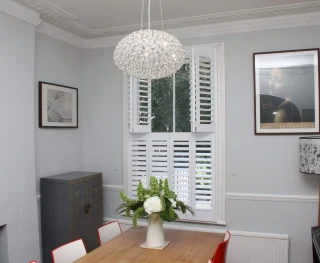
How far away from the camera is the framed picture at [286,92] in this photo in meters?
3.44

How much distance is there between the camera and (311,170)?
3.08 m

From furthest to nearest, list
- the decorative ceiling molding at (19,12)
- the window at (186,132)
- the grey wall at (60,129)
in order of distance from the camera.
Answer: the window at (186,132) → the grey wall at (60,129) → the decorative ceiling molding at (19,12)

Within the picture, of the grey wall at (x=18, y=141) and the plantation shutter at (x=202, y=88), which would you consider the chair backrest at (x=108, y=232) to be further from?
the plantation shutter at (x=202, y=88)

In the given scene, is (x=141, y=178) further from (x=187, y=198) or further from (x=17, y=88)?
(x=17, y=88)

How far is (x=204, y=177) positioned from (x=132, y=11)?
2.03 metres

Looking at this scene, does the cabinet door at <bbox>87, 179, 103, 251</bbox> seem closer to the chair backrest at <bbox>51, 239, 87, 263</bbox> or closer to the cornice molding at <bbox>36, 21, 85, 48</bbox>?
the chair backrest at <bbox>51, 239, 87, 263</bbox>

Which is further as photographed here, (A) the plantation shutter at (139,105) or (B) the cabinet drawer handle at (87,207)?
(A) the plantation shutter at (139,105)

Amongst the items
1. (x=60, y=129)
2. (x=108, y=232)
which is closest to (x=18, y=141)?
(x=60, y=129)

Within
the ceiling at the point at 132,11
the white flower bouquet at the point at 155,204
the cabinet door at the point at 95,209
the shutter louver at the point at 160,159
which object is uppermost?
the ceiling at the point at 132,11

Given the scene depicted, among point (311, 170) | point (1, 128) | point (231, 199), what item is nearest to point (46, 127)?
point (1, 128)

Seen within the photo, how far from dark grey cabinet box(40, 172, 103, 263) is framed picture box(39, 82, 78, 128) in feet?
2.13

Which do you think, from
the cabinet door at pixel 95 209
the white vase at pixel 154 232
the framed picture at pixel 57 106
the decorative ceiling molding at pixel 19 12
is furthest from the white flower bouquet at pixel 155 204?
the decorative ceiling molding at pixel 19 12

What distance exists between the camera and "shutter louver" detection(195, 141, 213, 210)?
3791 mm

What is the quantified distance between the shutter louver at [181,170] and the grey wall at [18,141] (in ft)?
5.25
